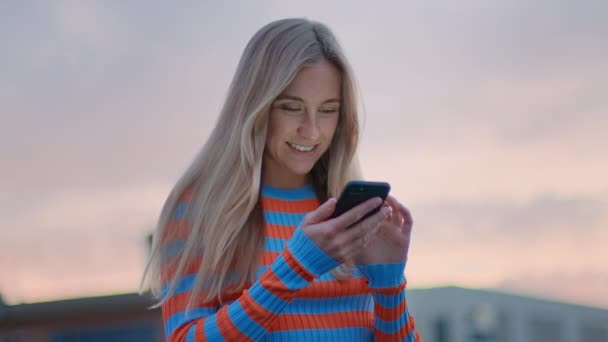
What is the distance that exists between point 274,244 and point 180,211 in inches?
10.9

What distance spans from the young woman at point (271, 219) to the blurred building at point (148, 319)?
15.5 m

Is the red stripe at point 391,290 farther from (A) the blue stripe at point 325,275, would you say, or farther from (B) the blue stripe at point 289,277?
(B) the blue stripe at point 289,277

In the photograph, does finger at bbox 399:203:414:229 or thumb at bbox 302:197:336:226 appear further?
finger at bbox 399:203:414:229

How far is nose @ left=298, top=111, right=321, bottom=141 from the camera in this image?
100 inches

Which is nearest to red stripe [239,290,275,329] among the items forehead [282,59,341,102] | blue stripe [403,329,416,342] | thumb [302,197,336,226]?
thumb [302,197,336,226]

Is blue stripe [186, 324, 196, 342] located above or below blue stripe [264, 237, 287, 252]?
below

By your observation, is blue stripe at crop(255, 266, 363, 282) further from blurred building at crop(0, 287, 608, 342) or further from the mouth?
blurred building at crop(0, 287, 608, 342)

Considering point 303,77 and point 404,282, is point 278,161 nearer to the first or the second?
point 303,77

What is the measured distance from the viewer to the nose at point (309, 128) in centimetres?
255

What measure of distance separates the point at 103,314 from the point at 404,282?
63.5 ft

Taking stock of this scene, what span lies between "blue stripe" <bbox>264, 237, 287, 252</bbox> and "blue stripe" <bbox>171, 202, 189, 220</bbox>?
24cm

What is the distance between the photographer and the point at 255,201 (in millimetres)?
2580

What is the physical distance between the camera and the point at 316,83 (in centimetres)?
258

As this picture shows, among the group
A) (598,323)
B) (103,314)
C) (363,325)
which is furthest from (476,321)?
(598,323)
